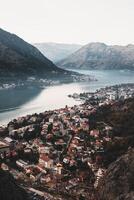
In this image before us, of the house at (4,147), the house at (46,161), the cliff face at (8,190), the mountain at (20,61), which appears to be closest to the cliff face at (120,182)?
the cliff face at (8,190)

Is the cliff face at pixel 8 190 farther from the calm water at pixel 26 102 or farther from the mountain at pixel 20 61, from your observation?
the mountain at pixel 20 61

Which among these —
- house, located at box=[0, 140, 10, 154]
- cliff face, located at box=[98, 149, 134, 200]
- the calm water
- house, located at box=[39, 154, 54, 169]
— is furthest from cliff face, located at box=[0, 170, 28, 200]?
the calm water

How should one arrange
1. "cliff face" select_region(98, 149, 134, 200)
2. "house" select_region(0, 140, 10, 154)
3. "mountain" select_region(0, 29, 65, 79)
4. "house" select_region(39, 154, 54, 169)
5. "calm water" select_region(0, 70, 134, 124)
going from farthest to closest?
1. "mountain" select_region(0, 29, 65, 79)
2. "calm water" select_region(0, 70, 134, 124)
3. "house" select_region(0, 140, 10, 154)
4. "house" select_region(39, 154, 54, 169)
5. "cliff face" select_region(98, 149, 134, 200)

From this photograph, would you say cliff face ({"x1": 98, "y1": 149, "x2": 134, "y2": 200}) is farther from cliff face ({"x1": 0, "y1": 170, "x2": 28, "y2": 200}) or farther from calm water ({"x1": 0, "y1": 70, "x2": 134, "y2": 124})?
calm water ({"x1": 0, "y1": 70, "x2": 134, "y2": 124})

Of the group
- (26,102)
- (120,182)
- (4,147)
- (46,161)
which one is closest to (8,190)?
(120,182)

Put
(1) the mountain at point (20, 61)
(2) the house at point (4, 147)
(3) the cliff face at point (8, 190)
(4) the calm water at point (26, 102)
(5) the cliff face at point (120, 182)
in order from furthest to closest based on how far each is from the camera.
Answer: (1) the mountain at point (20, 61) < (4) the calm water at point (26, 102) < (2) the house at point (4, 147) < (5) the cliff face at point (120, 182) < (3) the cliff face at point (8, 190)

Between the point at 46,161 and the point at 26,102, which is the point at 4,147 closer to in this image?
the point at 46,161
